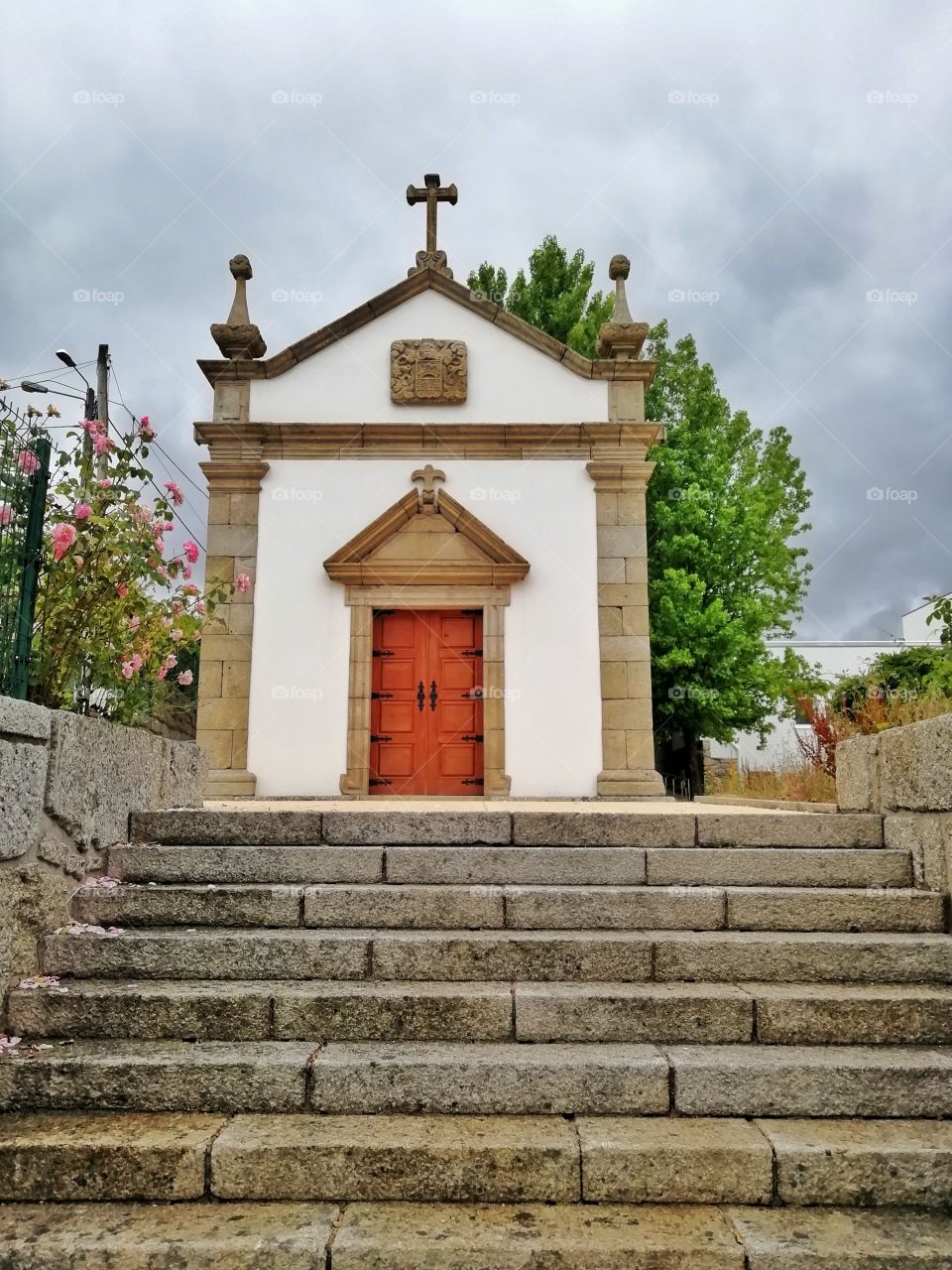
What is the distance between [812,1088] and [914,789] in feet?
5.63

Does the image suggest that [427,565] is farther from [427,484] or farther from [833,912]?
[833,912]

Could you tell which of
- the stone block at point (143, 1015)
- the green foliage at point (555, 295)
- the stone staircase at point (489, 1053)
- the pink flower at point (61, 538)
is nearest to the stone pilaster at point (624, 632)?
the stone staircase at point (489, 1053)

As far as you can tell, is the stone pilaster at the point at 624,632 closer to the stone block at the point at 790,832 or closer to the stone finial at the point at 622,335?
the stone finial at the point at 622,335

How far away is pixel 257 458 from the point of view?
10.2m

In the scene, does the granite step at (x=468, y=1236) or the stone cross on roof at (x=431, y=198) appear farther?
the stone cross on roof at (x=431, y=198)

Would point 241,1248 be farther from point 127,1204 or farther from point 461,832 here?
point 461,832

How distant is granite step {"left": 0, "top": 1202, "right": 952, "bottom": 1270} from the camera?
7.67 ft

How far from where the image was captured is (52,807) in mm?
3586

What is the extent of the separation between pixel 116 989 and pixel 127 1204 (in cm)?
87

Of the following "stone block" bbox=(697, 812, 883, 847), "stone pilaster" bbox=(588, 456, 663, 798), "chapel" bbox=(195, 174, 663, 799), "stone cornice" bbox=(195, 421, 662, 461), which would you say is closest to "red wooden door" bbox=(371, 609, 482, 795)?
"chapel" bbox=(195, 174, 663, 799)

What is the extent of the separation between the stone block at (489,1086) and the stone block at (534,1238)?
0.35 meters

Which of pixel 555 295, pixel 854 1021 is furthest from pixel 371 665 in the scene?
pixel 555 295

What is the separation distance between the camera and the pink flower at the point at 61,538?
12.9ft

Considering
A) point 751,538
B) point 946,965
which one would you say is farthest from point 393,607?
point 751,538
